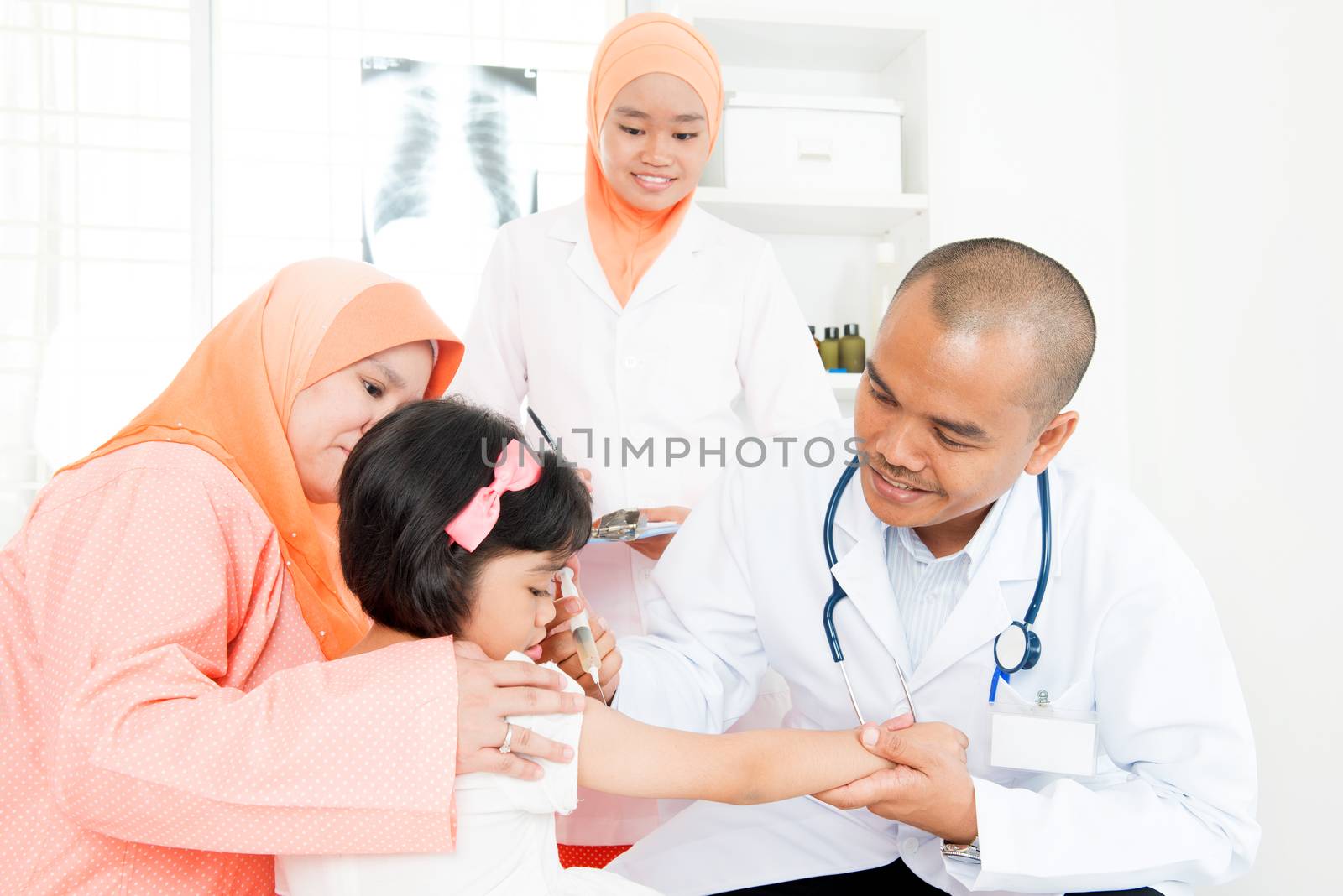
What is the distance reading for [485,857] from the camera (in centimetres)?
105

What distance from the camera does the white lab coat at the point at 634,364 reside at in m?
2.02

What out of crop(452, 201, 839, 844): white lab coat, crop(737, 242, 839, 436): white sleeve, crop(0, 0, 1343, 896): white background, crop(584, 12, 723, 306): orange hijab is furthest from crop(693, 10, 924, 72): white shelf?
crop(737, 242, 839, 436): white sleeve

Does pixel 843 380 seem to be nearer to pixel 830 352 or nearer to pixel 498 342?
pixel 830 352

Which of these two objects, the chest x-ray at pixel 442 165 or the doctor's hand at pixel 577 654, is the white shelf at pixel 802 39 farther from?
the doctor's hand at pixel 577 654

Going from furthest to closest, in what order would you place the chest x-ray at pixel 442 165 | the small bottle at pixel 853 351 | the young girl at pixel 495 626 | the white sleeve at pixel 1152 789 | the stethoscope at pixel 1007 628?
1. the chest x-ray at pixel 442 165
2. the small bottle at pixel 853 351
3. the stethoscope at pixel 1007 628
4. the white sleeve at pixel 1152 789
5. the young girl at pixel 495 626

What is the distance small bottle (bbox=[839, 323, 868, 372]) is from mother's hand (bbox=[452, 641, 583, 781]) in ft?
5.49

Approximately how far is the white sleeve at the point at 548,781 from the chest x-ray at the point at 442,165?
2.04 meters

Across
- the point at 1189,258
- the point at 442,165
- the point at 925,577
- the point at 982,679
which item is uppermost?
the point at 442,165

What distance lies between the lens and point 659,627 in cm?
158

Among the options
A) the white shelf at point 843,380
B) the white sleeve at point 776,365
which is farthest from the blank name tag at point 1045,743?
the white shelf at point 843,380

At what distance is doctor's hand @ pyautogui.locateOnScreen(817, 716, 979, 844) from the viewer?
3.84 feet

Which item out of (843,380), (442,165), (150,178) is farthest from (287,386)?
(150,178)

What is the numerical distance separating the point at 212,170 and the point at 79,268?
1.47 feet

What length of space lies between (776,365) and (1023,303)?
3.16ft
